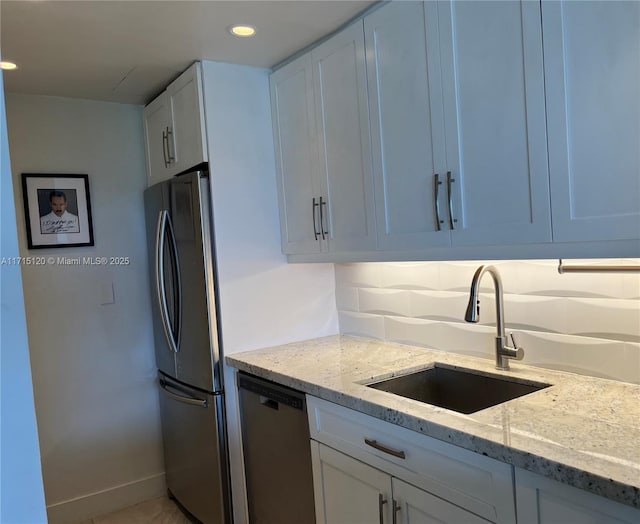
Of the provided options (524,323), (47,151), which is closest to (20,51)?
(47,151)

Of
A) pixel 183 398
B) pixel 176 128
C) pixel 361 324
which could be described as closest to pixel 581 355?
pixel 361 324

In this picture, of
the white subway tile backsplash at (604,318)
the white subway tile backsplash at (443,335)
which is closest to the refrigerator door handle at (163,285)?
the white subway tile backsplash at (443,335)

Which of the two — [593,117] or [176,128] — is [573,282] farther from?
[176,128]

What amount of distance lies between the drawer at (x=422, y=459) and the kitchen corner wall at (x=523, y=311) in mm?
638

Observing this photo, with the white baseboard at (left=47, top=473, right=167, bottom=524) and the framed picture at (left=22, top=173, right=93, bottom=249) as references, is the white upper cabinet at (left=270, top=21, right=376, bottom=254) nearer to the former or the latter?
the framed picture at (left=22, top=173, right=93, bottom=249)

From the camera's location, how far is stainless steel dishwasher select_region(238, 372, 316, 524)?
2000 mm

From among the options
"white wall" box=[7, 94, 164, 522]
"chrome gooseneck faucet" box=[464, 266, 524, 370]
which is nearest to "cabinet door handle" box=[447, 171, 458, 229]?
"chrome gooseneck faucet" box=[464, 266, 524, 370]

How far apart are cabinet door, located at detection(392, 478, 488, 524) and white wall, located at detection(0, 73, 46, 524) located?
1032mm

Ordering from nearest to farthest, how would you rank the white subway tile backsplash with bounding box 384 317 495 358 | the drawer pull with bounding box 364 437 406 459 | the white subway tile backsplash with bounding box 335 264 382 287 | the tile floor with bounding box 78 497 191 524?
the drawer pull with bounding box 364 437 406 459, the white subway tile backsplash with bounding box 384 317 495 358, the white subway tile backsplash with bounding box 335 264 382 287, the tile floor with bounding box 78 497 191 524

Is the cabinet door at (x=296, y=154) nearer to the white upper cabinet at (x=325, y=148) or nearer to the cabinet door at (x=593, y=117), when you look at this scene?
the white upper cabinet at (x=325, y=148)

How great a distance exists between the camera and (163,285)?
8.80 feet

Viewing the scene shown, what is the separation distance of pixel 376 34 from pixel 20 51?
1448mm

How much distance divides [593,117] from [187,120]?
179cm

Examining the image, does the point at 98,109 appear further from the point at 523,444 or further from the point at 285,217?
the point at 523,444
